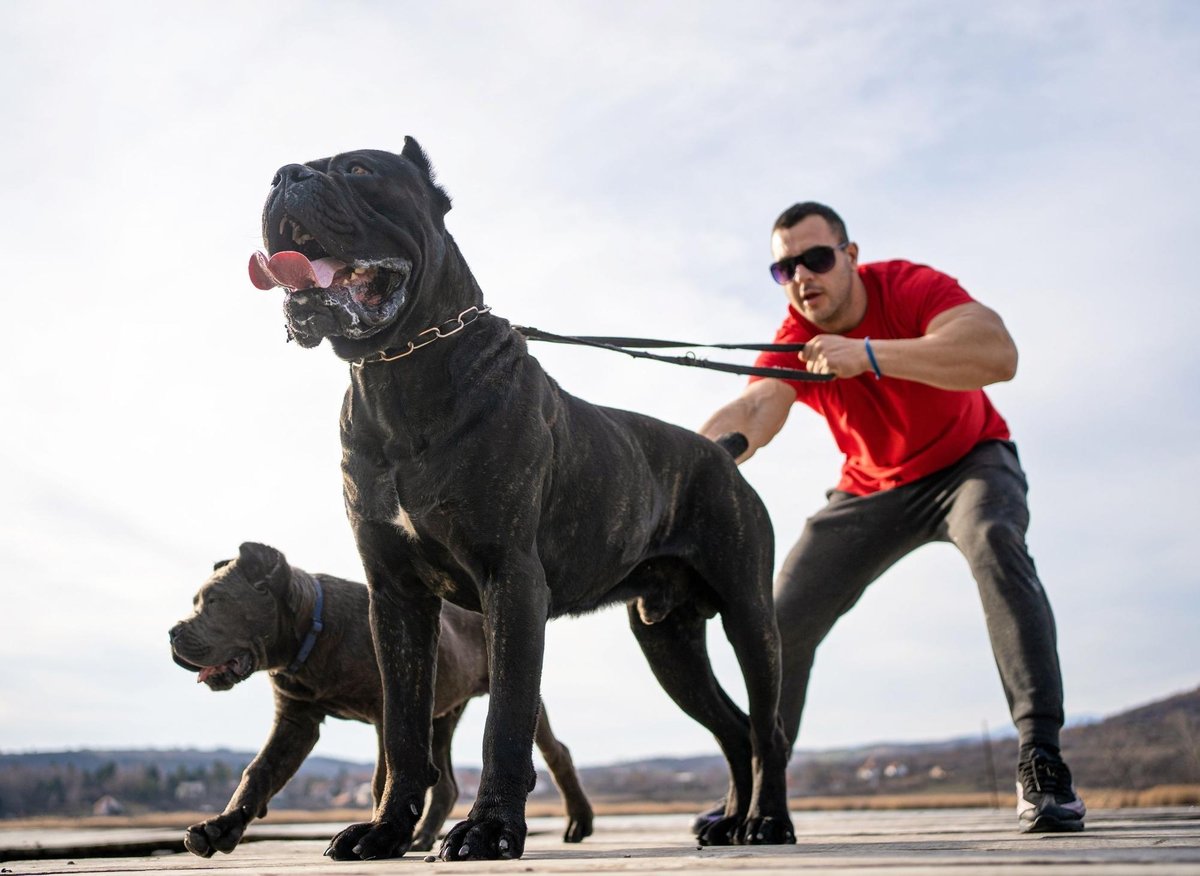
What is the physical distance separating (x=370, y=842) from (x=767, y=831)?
1585mm

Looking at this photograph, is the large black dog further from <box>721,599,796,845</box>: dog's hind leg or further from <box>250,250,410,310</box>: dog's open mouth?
<box>721,599,796,845</box>: dog's hind leg

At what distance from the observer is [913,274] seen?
5.85 meters

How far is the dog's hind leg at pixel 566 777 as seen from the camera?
6496mm

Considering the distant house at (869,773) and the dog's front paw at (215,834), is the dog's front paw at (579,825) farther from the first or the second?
the distant house at (869,773)

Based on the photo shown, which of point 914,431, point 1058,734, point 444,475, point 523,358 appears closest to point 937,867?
point 444,475

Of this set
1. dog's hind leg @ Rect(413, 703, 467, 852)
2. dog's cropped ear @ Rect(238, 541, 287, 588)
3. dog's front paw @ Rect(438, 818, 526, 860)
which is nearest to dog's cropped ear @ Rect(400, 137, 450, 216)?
dog's front paw @ Rect(438, 818, 526, 860)

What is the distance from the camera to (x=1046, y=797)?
4.20 m

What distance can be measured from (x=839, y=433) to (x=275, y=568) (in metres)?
2.75

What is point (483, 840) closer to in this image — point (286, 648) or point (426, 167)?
point (426, 167)

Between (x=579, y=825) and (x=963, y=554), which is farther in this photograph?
(x=579, y=825)

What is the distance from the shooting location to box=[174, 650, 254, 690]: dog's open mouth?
17.8 feet

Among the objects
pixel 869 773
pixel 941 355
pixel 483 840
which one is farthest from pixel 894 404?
pixel 869 773

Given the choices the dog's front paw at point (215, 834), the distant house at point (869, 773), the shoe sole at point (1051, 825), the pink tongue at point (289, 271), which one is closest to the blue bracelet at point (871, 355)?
the shoe sole at point (1051, 825)

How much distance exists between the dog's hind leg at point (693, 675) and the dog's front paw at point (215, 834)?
174cm
